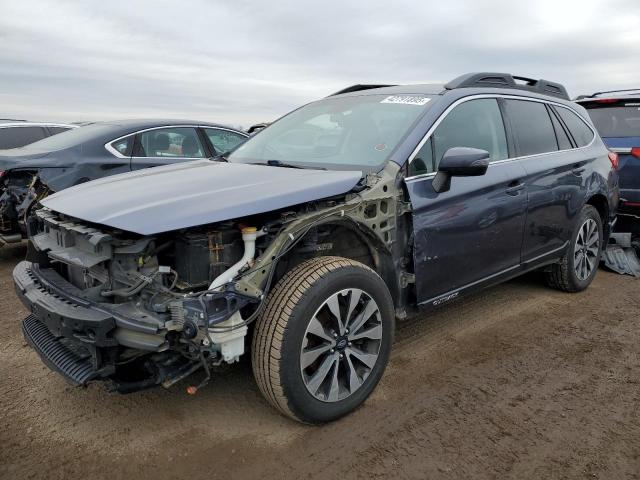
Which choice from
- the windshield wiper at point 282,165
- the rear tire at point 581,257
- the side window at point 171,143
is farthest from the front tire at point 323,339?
the side window at point 171,143

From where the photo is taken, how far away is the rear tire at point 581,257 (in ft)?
14.8

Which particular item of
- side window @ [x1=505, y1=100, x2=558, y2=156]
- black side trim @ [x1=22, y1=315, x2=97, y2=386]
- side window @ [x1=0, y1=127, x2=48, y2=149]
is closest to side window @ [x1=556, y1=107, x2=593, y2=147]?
side window @ [x1=505, y1=100, x2=558, y2=156]

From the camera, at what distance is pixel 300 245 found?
105 inches

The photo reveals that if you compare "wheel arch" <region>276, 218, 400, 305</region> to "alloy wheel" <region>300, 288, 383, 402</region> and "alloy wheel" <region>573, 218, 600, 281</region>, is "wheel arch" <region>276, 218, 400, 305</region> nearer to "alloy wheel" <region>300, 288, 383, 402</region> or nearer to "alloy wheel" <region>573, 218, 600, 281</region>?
"alloy wheel" <region>300, 288, 383, 402</region>

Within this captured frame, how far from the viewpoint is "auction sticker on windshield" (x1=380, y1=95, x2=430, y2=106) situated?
3322mm

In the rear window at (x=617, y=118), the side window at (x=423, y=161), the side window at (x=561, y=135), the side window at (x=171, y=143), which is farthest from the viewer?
the side window at (x=171, y=143)

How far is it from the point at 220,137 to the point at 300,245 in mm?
4601

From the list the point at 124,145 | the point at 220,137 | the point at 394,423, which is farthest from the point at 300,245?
the point at 220,137

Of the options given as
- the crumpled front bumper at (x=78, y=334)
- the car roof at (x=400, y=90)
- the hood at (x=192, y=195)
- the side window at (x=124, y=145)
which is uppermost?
the car roof at (x=400, y=90)

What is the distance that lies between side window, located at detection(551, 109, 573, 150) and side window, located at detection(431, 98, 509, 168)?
34.7 inches

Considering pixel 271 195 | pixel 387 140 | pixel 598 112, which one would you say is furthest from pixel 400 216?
pixel 598 112

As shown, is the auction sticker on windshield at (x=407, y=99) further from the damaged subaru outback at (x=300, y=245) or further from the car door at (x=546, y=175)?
the car door at (x=546, y=175)

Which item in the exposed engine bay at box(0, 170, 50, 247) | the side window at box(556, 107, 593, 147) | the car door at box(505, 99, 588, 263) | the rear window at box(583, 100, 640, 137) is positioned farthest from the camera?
the rear window at box(583, 100, 640, 137)

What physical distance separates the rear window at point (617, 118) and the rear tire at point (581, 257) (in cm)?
172
